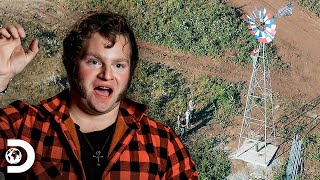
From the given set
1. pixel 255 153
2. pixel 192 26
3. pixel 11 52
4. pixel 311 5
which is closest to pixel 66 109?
pixel 11 52

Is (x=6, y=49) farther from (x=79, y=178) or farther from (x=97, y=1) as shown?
(x=97, y=1)

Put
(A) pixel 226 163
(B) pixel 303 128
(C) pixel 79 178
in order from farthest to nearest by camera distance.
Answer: (B) pixel 303 128 → (A) pixel 226 163 → (C) pixel 79 178

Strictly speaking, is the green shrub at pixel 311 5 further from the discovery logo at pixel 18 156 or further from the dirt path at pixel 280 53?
the discovery logo at pixel 18 156

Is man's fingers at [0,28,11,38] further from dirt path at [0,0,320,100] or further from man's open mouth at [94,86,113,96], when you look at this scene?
dirt path at [0,0,320,100]

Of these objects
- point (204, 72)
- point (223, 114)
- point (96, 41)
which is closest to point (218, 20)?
point (204, 72)

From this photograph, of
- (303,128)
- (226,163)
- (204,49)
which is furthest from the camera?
(204,49)

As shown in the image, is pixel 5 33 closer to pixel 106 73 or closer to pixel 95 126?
pixel 106 73
